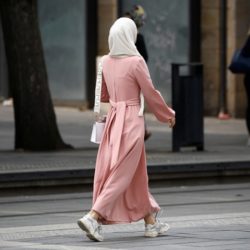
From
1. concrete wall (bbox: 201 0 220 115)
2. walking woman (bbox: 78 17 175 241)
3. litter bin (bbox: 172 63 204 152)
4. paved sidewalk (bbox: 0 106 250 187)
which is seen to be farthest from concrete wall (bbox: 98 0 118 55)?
walking woman (bbox: 78 17 175 241)

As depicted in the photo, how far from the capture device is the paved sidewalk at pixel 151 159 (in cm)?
1359

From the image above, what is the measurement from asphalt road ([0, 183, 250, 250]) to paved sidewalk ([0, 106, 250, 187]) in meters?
0.19

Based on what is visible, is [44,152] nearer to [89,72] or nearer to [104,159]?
[104,159]

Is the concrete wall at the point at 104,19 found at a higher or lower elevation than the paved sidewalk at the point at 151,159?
higher

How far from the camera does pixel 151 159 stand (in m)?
15.0

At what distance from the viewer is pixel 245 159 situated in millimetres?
14961

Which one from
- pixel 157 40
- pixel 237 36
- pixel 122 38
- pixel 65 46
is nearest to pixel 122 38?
pixel 122 38

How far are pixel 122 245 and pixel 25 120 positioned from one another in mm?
7211

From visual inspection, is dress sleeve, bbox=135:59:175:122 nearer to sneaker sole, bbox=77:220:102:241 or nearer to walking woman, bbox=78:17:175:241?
A: walking woman, bbox=78:17:175:241

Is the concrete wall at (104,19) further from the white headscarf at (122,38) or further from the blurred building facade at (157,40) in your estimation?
the white headscarf at (122,38)

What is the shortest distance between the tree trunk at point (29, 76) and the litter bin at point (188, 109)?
1.62 metres

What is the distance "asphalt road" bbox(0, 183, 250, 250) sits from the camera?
31.0 feet

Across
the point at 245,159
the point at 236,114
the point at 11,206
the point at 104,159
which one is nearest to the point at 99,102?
the point at 104,159

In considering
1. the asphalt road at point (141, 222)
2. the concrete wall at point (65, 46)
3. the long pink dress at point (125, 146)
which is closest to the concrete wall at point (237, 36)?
the concrete wall at point (65, 46)
